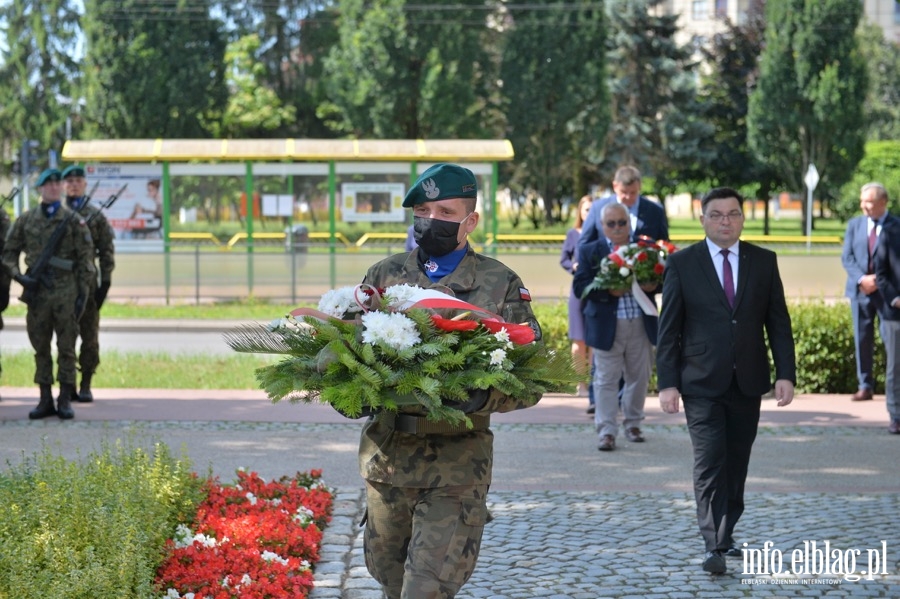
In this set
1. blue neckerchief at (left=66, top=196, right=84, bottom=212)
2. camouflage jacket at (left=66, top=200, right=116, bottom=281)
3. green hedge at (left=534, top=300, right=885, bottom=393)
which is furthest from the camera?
green hedge at (left=534, top=300, right=885, bottom=393)

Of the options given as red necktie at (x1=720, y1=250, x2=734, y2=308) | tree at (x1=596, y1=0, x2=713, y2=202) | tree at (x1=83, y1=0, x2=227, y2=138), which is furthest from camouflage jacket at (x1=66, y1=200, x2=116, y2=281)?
tree at (x1=596, y1=0, x2=713, y2=202)

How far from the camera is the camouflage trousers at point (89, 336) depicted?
37.6 ft

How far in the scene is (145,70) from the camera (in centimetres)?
4897

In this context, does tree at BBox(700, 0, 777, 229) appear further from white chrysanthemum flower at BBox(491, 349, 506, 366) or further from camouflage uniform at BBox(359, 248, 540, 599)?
white chrysanthemum flower at BBox(491, 349, 506, 366)

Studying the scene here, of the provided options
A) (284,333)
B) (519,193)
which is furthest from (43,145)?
(284,333)

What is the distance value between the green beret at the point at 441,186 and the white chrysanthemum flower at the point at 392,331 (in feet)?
2.08

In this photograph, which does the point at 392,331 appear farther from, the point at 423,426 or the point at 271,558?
the point at 271,558

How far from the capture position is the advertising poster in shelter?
920 inches

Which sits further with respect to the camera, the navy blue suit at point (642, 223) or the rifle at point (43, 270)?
the rifle at point (43, 270)

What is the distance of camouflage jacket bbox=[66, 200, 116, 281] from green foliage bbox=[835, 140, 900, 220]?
52944 millimetres

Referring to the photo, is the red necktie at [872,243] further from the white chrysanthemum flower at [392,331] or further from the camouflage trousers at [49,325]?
the white chrysanthemum flower at [392,331]

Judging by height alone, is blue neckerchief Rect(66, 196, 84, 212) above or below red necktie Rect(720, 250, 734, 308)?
above

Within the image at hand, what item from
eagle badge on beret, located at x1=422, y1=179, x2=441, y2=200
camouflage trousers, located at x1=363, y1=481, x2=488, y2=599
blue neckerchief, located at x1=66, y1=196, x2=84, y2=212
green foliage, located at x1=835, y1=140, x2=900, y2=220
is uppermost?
green foliage, located at x1=835, y1=140, x2=900, y2=220

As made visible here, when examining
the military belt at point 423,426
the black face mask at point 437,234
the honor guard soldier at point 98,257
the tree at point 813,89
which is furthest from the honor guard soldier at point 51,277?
the tree at point 813,89
